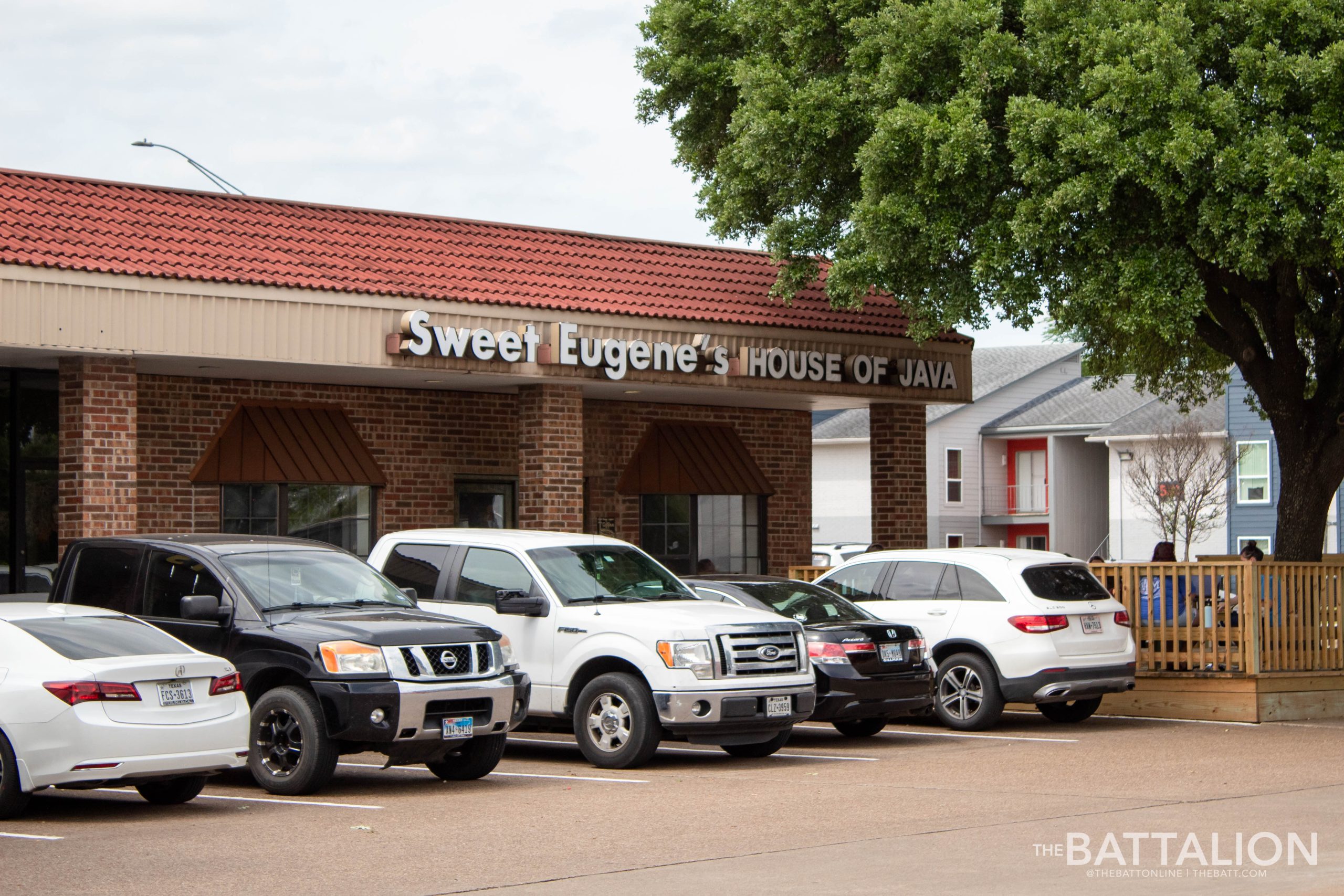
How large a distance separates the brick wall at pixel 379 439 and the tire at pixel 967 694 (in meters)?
7.36

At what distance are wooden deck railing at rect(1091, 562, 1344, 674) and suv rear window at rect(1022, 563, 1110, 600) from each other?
1.41 m

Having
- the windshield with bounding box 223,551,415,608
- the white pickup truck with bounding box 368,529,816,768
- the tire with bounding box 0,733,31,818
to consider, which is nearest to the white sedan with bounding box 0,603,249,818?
the tire with bounding box 0,733,31,818

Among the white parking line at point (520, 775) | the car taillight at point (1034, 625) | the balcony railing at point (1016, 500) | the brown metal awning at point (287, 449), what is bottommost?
the white parking line at point (520, 775)

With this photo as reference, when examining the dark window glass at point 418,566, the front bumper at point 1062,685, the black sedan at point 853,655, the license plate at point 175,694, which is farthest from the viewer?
the front bumper at point 1062,685

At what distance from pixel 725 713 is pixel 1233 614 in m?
7.22

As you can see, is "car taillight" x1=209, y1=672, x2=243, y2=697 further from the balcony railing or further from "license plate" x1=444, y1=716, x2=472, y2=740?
the balcony railing

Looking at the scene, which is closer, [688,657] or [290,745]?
[290,745]

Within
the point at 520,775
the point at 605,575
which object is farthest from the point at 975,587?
the point at 520,775

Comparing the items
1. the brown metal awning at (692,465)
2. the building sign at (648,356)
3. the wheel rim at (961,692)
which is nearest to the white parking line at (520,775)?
the wheel rim at (961,692)

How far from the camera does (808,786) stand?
1259 centimetres

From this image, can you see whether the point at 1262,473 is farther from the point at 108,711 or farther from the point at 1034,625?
the point at 108,711

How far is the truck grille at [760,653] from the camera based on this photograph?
1374 cm

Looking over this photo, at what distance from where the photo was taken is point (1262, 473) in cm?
4947

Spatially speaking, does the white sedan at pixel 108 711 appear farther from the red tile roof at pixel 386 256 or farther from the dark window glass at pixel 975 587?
the dark window glass at pixel 975 587
